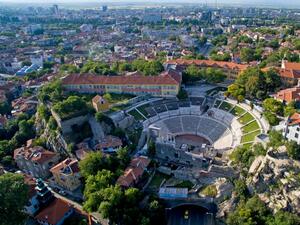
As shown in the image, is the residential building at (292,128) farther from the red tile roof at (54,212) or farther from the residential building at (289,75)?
the red tile roof at (54,212)

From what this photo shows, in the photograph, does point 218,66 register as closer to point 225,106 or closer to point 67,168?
point 225,106

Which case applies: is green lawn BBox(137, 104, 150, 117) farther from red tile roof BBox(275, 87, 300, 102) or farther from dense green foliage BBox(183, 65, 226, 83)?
red tile roof BBox(275, 87, 300, 102)

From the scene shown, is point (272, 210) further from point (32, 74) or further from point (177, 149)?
point (32, 74)

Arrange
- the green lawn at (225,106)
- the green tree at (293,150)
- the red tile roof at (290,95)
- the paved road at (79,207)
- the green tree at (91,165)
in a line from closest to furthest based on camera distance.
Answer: the green tree at (293,150), the paved road at (79,207), the green tree at (91,165), the red tile roof at (290,95), the green lawn at (225,106)

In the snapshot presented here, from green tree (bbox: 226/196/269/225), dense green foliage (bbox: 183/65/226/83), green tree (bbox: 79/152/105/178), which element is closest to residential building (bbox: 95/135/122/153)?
green tree (bbox: 79/152/105/178)

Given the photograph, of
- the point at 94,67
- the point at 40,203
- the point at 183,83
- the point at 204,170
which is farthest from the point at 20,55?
the point at 204,170

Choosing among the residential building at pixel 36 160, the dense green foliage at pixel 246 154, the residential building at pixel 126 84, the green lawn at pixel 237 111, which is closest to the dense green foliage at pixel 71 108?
the residential building at pixel 36 160
